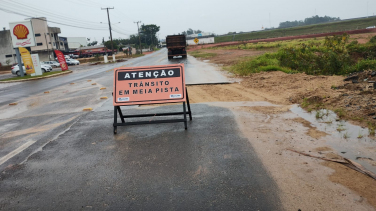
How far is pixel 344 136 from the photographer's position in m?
5.66

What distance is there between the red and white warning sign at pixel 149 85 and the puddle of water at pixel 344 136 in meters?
3.18

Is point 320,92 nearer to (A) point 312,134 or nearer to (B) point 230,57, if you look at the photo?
(A) point 312,134

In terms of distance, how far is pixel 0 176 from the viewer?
474cm

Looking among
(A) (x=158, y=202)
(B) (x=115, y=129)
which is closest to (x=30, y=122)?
(B) (x=115, y=129)

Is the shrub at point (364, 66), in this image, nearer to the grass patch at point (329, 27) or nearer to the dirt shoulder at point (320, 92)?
the dirt shoulder at point (320, 92)

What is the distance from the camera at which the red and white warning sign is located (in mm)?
7035

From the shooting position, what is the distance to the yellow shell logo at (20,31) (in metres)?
27.5

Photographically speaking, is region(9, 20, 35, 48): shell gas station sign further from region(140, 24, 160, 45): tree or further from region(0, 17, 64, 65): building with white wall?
region(140, 24, 160, 45): tree

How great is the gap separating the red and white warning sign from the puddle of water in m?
3.18

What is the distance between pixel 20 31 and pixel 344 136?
29803 millimetres

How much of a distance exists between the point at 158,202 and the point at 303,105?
6.03 metres

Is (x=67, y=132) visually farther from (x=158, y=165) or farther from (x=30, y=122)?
(x=158, y=165)

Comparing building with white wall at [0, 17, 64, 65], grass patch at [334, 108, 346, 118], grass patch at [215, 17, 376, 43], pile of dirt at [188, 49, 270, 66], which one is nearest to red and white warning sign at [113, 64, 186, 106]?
grass patch at [334, 108, 346, 118]

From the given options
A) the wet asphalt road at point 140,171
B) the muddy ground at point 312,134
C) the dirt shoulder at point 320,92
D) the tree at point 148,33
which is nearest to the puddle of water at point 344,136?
the muddy ground at point 312,134
